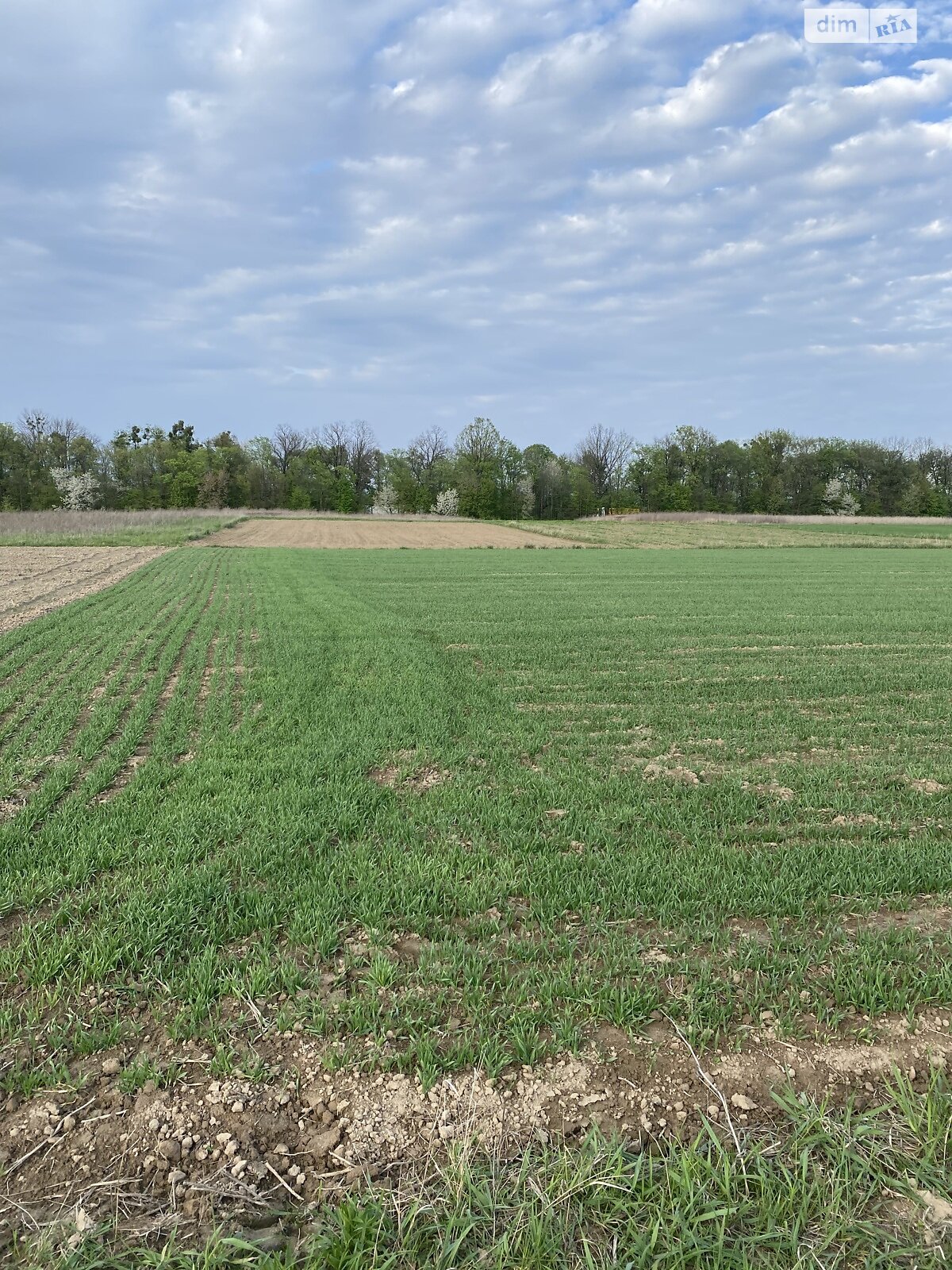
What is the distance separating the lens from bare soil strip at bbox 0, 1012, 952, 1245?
245 centimetres

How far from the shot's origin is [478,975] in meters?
3.46

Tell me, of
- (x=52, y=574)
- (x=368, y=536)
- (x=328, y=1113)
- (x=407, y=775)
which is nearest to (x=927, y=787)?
(x=407, y=775)

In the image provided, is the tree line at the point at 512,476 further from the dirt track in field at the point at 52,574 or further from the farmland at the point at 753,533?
the dirt track in field at the point at 52,574

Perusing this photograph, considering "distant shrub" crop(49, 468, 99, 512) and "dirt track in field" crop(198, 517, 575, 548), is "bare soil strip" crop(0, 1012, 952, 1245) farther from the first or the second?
"distant shrub" crop(49, 468, 99, 512)

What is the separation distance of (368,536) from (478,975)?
4866 cm

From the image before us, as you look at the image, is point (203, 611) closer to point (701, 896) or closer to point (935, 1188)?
point (701, 896)

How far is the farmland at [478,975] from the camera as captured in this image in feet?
7.91

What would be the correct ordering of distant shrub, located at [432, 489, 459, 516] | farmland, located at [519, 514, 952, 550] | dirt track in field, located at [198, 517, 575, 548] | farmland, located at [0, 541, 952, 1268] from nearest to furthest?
farmland, located at [0, 541, 952, 1268] < dirt track in field, located at [198, 517, 575, 548] < farmland, located at [519, 514, 952, 550] < distant shrub, located at [432, 489, 459, 516]

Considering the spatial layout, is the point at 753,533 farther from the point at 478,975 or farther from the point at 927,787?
the point at 478,975

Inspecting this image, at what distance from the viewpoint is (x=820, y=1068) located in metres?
2.95

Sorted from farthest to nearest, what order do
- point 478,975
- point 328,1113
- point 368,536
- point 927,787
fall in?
1. point 368,536
2. point 927,787
3. point 478,975
4. point 328,1113

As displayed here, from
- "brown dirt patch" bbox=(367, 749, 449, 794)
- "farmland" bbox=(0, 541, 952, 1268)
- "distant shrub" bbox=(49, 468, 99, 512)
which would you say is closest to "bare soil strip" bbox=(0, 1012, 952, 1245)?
"farmland" bbox=(0, 541, 952, 1268)

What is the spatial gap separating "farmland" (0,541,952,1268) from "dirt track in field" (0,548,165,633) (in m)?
8.87

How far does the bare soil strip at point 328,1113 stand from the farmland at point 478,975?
12 mm
